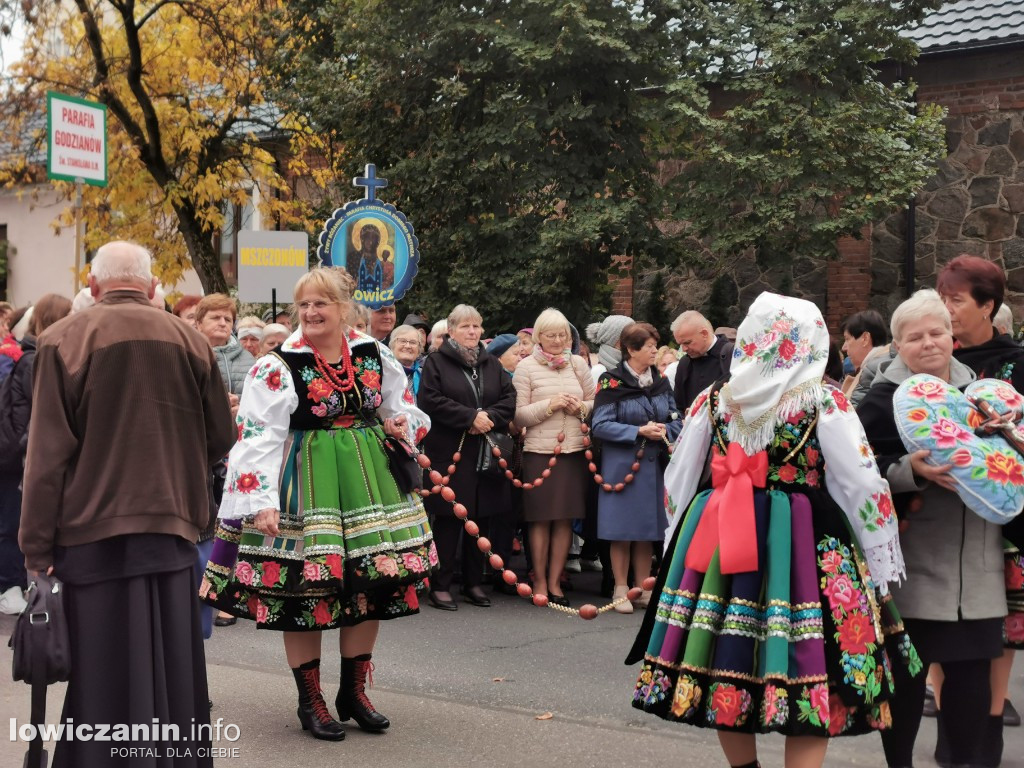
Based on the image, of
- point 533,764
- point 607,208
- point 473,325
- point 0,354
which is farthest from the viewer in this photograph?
point 607,208

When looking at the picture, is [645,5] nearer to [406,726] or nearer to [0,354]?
[0,354]

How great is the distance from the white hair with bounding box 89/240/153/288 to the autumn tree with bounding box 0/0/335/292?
48.9ft

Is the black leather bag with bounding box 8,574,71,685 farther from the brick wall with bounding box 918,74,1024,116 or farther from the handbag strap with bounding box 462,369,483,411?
the brick wall with bounding box 918,74,1024,116

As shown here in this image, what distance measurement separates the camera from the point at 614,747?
204 inches

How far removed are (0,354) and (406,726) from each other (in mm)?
4046

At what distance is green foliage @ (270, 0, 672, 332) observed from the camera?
520 inches

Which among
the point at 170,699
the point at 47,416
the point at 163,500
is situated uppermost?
the point at 47,416

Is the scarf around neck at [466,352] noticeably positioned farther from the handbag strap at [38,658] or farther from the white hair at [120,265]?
the handbag strap at [38,658]

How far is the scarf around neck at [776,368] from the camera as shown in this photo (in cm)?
405

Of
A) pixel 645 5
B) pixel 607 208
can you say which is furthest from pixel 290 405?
pixel 645 5

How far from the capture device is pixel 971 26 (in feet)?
50.0

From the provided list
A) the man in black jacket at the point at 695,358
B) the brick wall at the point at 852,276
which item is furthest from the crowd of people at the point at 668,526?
the brick wall at the point at 852,276

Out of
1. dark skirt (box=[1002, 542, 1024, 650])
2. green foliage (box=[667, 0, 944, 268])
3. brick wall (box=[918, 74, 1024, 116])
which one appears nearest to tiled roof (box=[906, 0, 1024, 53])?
brick wall (box=[918, 74, 1024, 116])

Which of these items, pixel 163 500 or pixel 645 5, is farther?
pixel 645 5
